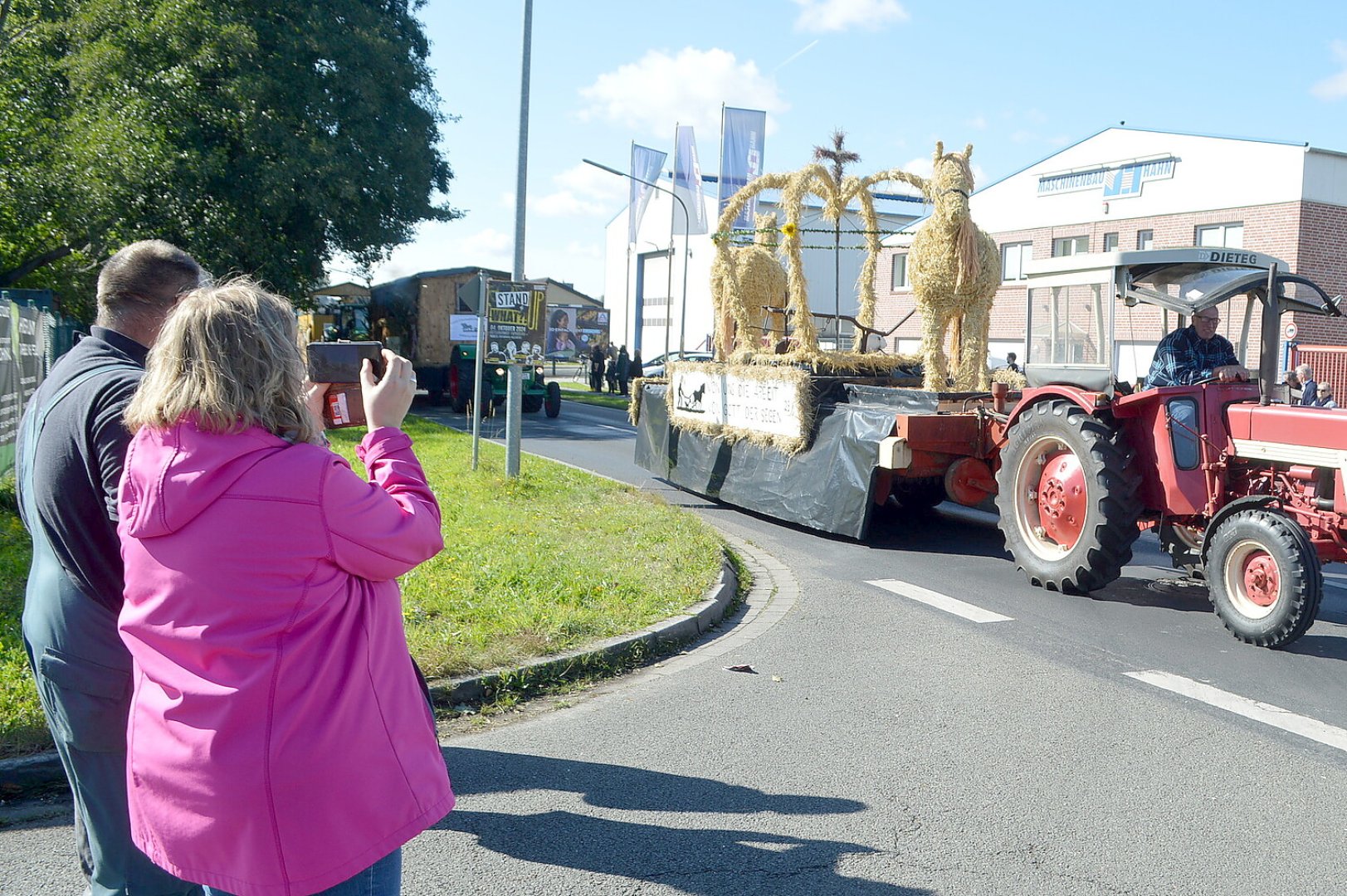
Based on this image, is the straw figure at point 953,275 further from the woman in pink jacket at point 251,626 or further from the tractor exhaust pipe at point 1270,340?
the woman in pink jacket at point 251,626

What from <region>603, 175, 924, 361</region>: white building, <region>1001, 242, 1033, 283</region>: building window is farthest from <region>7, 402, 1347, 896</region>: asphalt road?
<region>603, 175, 924, 361</region>: white building

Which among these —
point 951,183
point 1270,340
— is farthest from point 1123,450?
point 951,183

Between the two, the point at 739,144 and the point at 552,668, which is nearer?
the point at 552,668

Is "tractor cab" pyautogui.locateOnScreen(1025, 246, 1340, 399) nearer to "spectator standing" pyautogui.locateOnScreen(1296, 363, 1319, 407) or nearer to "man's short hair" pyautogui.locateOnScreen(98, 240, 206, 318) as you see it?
"spectator standing" pyautogui.locateOnScreen(1296, 363, 1319, 407)

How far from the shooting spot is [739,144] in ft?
104

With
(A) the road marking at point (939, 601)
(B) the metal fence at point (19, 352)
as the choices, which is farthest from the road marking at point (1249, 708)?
(B) the metal fence at point (19, 352)

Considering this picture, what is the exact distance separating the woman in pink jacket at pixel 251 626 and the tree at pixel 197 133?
18335mm

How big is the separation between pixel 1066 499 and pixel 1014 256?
2476cm

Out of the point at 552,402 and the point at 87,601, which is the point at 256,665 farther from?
the point at 552,402

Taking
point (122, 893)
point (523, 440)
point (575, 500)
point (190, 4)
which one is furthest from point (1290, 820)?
point (190, 4)

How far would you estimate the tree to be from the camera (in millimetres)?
18781

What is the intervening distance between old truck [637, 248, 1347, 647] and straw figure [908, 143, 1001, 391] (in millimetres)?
794

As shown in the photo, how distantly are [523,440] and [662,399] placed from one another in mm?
6710

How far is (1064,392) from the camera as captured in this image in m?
7.77
